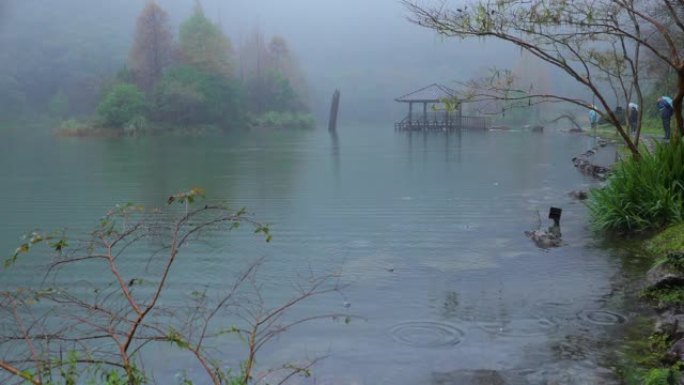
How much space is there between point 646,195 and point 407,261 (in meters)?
3.04

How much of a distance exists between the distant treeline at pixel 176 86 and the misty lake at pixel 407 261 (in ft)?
88.0

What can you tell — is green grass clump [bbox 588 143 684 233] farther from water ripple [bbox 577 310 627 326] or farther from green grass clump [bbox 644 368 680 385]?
green grass clump [bbox 644 368 680 385]

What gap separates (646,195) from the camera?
8141 mm

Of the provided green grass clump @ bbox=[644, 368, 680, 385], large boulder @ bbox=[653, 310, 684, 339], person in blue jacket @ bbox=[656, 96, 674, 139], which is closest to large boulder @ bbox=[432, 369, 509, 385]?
green grass clump @ bbox=[644, 368, 680, 385]

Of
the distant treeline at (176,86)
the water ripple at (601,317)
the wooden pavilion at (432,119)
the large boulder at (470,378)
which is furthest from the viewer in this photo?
the distant treeline at (176,86)

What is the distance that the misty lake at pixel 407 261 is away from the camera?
464cm

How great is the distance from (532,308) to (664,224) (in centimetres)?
307

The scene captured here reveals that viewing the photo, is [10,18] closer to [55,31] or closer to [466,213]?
[55,31]

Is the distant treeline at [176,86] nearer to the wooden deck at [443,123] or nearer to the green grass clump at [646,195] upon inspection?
the wooden deck at [443,123]

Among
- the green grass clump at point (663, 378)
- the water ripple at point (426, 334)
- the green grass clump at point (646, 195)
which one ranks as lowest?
the water ripple at point (426, 334)

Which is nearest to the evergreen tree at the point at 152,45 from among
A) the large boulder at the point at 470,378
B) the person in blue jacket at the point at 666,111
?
the person in blue jacket at the point at 666,111

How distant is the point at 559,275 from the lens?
22.1 feet

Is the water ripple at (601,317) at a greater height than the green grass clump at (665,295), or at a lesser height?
lesser

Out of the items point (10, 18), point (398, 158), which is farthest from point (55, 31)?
point (398, 158)
